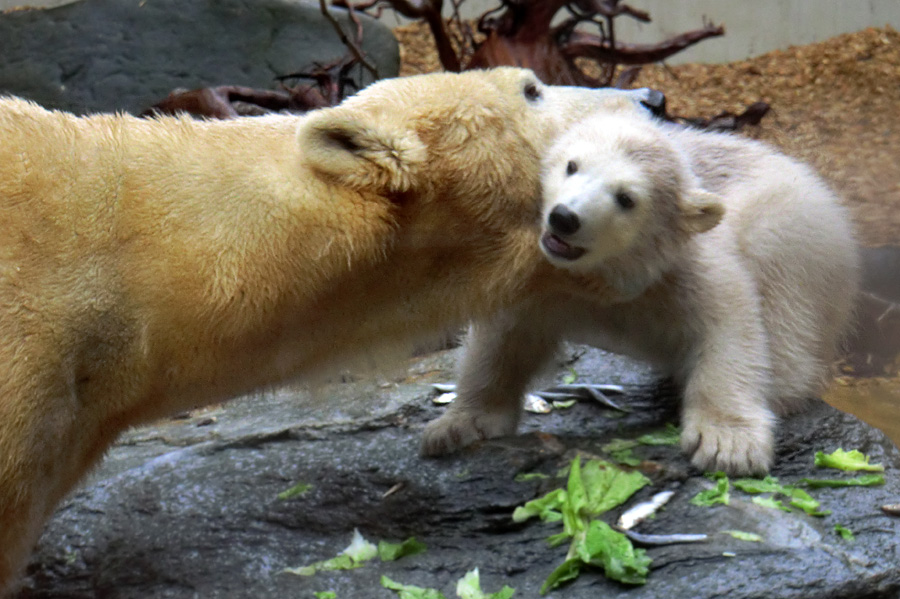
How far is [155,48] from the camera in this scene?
23.2 feet

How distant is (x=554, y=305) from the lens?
105 inches

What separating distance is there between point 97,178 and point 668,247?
1.43 meters

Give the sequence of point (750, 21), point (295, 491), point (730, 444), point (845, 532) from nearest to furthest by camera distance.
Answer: point (845, 532) < point (730, 444) < point (295, 491) < point (750, 21)

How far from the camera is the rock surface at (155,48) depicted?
678 cm

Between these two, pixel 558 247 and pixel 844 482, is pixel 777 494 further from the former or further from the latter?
pixel 558 247

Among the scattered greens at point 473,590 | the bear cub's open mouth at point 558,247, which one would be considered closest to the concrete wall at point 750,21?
the bear cub's open mouth at point 558,247

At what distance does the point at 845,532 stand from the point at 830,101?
5.54 meters

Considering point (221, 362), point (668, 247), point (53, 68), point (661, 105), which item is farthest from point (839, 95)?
point (221, 362)

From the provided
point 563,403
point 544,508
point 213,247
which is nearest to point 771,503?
point 544,508

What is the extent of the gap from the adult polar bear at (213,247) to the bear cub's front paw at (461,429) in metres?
0.73

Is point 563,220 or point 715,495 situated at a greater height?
point 563,220

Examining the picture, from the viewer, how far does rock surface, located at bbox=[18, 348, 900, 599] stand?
2.15 m

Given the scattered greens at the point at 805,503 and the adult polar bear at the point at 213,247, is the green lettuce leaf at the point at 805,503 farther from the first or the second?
the adult polar bear at the point at 213,247

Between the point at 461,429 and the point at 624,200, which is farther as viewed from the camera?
the point at 461,429
